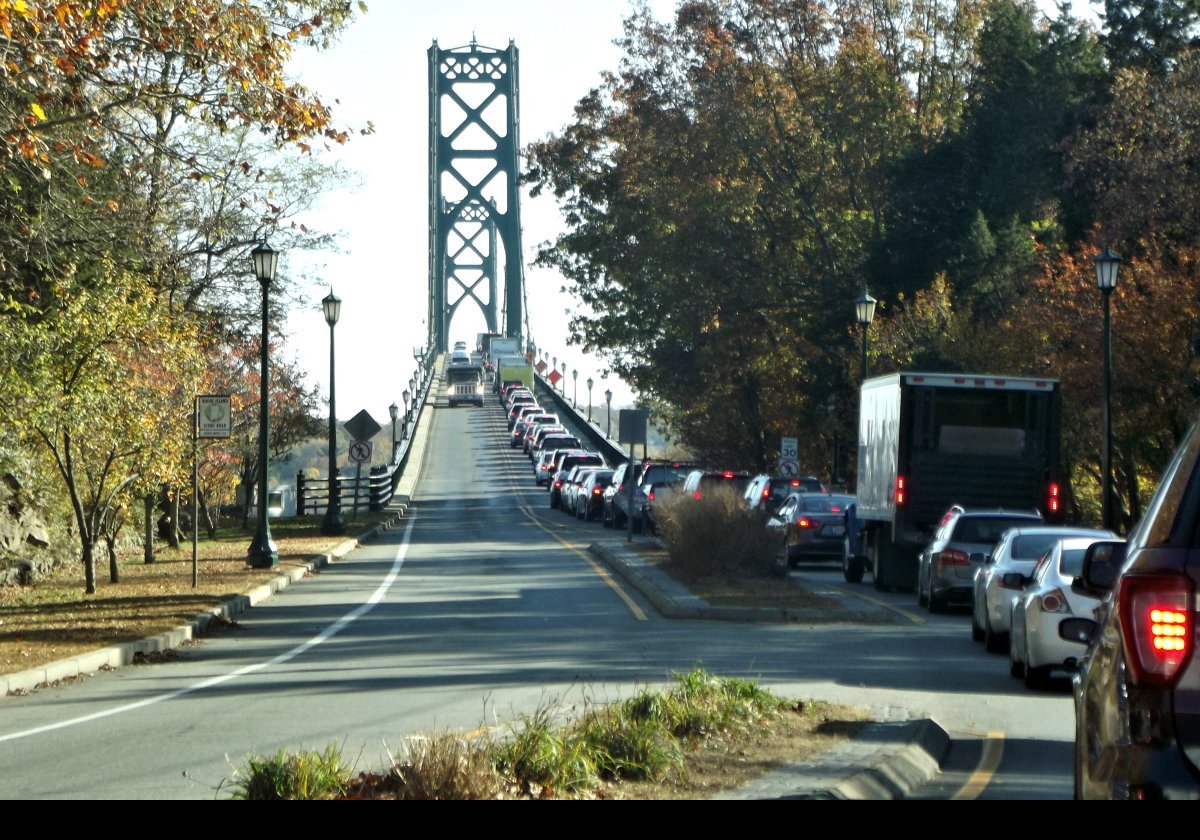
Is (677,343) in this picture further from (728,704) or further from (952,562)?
(728,704)

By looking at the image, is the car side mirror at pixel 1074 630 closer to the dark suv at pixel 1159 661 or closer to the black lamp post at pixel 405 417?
the dark suv at pixel 1159 661

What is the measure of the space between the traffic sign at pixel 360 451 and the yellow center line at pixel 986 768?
117 feet

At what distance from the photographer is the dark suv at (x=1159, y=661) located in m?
4.65

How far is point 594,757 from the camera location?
850 cm

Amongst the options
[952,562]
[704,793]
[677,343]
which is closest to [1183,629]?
[704,793]

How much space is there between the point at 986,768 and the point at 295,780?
4.43m

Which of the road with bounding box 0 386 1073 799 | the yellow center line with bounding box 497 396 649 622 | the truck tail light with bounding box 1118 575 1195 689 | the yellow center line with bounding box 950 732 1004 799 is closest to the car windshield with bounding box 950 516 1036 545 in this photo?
the road with bounding box 0 386 1073 799

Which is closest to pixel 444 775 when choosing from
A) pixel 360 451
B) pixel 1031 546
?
pixel 1031 546

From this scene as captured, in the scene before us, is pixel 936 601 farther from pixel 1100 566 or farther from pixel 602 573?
pixel 1100 566

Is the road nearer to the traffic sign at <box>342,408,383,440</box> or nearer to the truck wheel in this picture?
the truck wheel

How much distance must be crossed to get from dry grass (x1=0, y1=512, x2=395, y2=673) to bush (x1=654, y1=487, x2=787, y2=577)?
6459 millimetres

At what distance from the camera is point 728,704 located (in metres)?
10.4

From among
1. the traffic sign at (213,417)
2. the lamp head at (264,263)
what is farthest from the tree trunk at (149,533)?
the traffic sign at (213,417)
